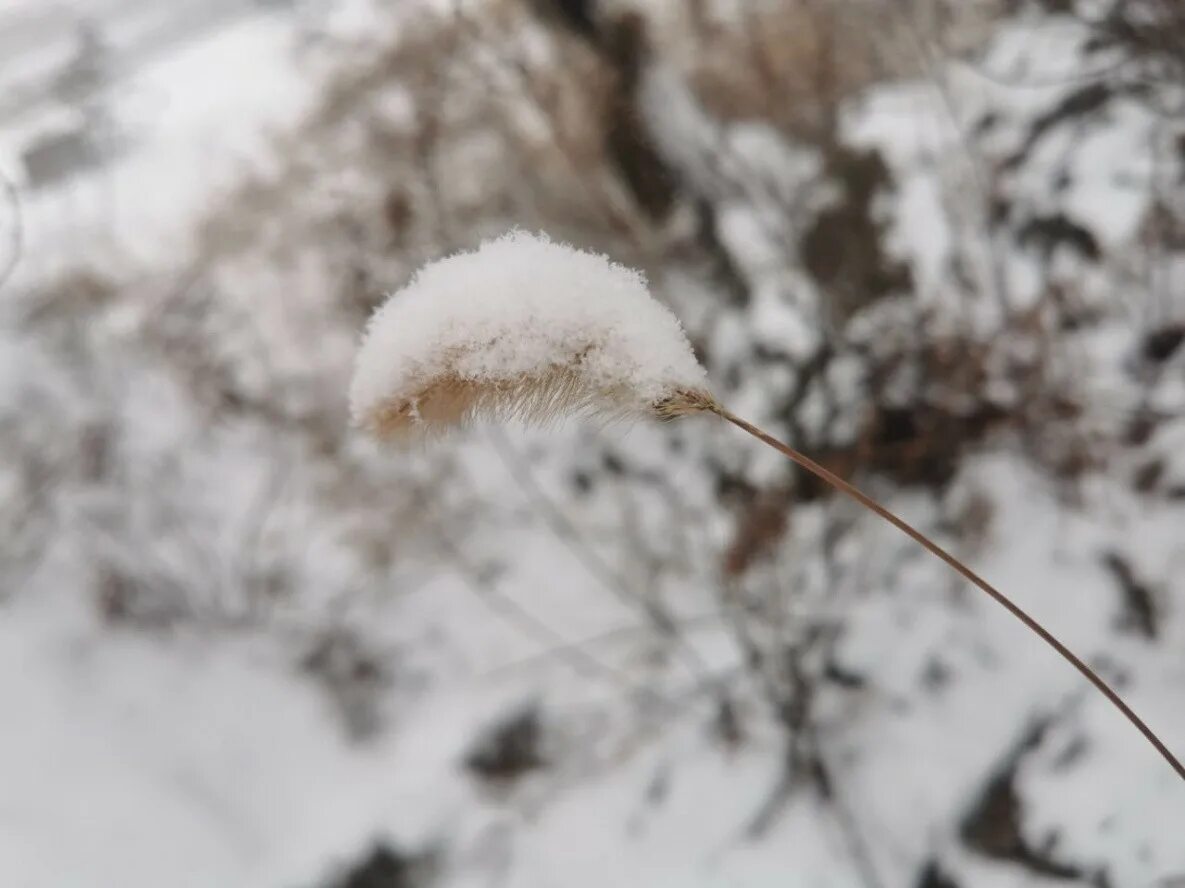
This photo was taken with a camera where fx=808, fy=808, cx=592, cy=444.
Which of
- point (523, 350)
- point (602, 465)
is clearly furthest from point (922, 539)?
point (602, 465)

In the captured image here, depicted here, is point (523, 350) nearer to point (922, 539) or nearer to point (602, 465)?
point (922, 539)

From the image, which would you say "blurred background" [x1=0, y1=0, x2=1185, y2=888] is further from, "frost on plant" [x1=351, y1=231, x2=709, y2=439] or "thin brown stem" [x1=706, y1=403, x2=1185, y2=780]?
"frost on plant" [x1=351, y1=231, x2=709, y2=439]

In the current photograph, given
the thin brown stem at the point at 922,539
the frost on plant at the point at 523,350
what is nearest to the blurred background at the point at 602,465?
the thin brown stem at the point at 922,539

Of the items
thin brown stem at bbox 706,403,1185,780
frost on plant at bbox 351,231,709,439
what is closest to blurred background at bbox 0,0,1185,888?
thin brown stem at bbox 706,403,1185,780

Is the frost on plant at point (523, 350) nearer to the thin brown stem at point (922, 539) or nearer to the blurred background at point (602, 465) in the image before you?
the thin brown stem at point (922, 539)

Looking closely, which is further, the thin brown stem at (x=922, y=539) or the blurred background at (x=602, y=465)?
the blurred background at (x=602, y=465)

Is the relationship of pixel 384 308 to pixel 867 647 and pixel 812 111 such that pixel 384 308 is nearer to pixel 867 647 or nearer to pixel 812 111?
pixel 867 647
